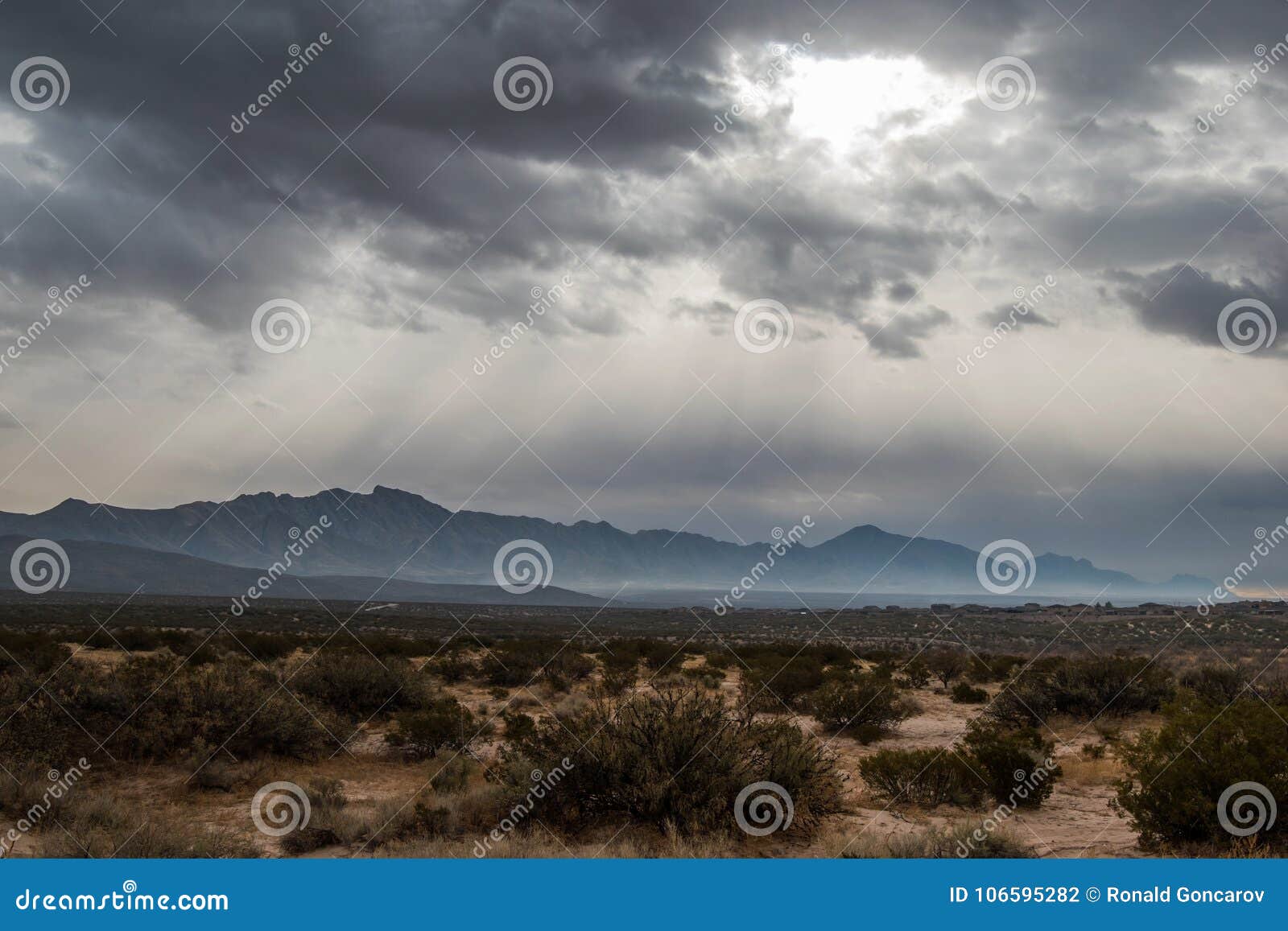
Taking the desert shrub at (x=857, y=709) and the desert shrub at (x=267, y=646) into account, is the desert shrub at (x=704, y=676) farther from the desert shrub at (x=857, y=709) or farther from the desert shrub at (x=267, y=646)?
the desert shrub at (x=267, y=646)

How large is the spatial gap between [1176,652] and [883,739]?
2498 cm

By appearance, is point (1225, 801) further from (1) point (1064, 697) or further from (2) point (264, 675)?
(2) point (264, 675)

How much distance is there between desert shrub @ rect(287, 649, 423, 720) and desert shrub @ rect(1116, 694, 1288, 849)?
50.4 feet

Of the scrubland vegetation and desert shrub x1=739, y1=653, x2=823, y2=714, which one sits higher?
desert shrub x1=739, y1=653, x2=823, y2=714

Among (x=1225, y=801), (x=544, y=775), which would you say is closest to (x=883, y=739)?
(x=1225, y=801)

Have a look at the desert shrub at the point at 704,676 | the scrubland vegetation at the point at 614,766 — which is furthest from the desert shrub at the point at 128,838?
the desert shrub at the point at 704,676

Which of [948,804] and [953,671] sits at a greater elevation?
[953,671]

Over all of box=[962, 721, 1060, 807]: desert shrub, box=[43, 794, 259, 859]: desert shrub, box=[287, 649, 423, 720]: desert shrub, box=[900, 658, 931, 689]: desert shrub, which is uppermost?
box=[900, 658, 931, 689]: desert shrub

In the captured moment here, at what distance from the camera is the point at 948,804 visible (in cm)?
1129

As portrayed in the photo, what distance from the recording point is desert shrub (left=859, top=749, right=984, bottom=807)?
1130cm

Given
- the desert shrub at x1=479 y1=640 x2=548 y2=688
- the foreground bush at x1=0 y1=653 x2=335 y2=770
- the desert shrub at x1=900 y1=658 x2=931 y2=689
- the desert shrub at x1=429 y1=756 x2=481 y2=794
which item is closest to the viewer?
the desert shrub at x1=429 y1=756 x2=481 y2=794

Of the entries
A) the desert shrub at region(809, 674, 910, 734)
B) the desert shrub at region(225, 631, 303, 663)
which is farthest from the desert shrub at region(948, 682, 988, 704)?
the desert shrub at region(225, 631, 303, 663)

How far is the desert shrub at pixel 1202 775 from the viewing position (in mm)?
8586

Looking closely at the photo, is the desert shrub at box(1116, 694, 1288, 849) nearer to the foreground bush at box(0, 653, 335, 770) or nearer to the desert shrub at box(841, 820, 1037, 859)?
the desert shrub at box(841, 820, 1037, 859)
